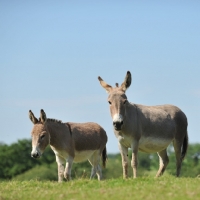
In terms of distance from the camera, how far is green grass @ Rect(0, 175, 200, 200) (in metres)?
11.8

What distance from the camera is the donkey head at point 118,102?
15.8m

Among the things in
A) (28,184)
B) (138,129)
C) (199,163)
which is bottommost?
(199,163)

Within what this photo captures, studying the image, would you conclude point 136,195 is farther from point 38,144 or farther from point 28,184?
point 38,144

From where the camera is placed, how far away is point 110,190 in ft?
41.6

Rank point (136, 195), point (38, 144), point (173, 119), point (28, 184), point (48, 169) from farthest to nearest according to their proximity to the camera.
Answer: point (48, 169) → point (173, 119) → point (38, 144) → point (28, 184) → point (136, 195)

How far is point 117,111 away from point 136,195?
445 cm

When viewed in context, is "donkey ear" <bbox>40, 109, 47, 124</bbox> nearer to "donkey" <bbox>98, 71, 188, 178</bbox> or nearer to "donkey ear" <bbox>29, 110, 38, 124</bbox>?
"donkey ear" <bbox>29, 110, 38, 124</bbox>

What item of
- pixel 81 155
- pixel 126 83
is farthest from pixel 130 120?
pixel 81 155

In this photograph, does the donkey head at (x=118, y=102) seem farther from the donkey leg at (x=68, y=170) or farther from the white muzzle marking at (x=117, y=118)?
the donkey leg at (x=68, y=170)

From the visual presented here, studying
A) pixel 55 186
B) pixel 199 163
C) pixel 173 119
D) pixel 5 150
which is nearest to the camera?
pixel 55 186

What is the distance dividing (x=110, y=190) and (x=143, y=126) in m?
4.46

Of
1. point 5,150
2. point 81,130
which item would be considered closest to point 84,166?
point 5,150

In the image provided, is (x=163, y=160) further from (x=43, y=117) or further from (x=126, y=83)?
(x=43, y=117)

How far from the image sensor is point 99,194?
12.2m
